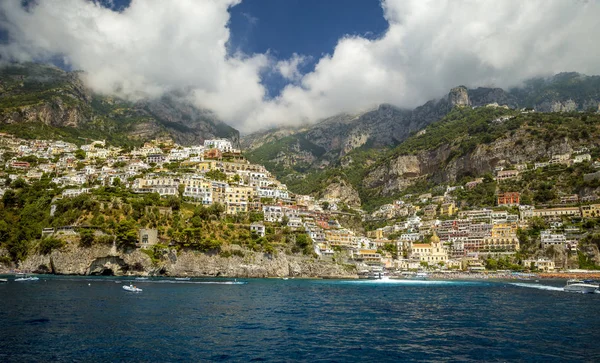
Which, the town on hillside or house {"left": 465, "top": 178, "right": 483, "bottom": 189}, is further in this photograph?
house {"left": 465, "top": 178, "right": 483, "bottom": 189}

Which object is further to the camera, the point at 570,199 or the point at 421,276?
the point at 570,199

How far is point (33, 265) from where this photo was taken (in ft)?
240

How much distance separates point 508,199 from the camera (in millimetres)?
122500

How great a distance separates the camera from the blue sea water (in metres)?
20.5

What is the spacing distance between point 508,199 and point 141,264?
96170 millimetres

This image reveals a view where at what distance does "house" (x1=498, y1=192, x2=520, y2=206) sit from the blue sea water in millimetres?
83022

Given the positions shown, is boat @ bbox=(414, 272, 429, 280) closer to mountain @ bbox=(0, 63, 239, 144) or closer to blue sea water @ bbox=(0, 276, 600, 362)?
blue sea water @ bbox=(0, 276, 600, 362)

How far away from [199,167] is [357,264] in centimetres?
4630

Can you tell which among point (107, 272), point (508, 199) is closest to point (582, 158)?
point (508, 199)

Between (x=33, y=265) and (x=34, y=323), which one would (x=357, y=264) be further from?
(x=34, y=323)

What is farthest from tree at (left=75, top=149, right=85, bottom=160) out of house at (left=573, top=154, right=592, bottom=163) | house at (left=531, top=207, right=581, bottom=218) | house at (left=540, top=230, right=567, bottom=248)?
house at (left=573, top=154, right=592, bottom=163)

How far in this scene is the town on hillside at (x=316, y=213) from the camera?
92938 mm

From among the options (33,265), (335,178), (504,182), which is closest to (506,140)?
(504,182)

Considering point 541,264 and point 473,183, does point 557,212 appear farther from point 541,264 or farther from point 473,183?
point 473,183
